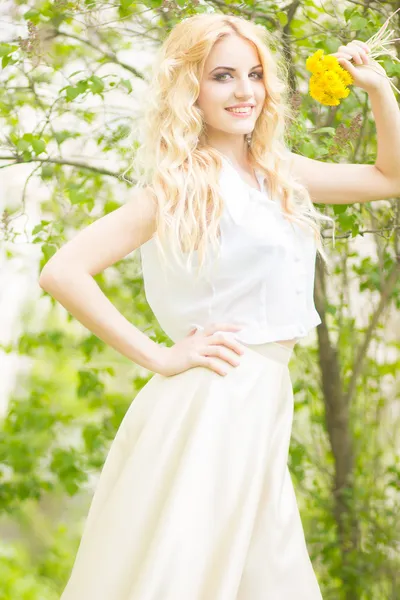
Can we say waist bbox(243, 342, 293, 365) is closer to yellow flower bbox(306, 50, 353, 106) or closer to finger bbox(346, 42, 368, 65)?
yellow flower bbox(306, 50, 353, 106)

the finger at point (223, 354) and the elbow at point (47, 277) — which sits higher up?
the elbow at point (47, 277)

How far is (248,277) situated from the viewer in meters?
1.89

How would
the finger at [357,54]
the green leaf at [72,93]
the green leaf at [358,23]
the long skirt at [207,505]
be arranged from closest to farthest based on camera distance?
the long skirt at [207,505]
the finger at [357,54]
the green leaf at [358,23]
the green leaf at [72,93]

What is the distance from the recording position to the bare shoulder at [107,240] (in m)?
1.87

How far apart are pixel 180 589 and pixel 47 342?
6.97ft

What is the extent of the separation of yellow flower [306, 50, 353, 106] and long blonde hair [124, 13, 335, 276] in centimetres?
13

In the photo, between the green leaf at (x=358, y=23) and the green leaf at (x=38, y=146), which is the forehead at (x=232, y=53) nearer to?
the green leaf at (x=358, y=23)

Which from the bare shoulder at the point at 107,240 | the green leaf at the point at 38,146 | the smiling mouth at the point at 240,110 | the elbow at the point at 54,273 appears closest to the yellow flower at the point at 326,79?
the smiling mouth at the point at 240,110

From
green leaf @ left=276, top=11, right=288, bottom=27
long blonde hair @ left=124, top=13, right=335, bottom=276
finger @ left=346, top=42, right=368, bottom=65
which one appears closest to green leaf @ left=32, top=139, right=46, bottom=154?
long blonde hair @ left=124, top=13, right=335, bottom=276

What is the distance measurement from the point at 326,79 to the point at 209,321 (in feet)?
1.85

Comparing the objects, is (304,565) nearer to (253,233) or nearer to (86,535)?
(86,535)

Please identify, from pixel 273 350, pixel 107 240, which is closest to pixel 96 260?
pixel 107 240

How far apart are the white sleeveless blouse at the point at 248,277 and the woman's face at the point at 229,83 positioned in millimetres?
96

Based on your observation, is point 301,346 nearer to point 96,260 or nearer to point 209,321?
point 209,321
